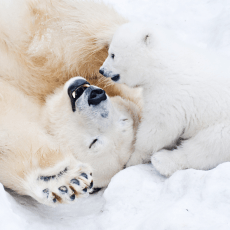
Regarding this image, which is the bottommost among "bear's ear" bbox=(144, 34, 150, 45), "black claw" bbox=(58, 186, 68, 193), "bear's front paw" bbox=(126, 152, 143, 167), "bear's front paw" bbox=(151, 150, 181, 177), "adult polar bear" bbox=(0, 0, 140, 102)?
"black claw" bbox=(58, 186, 68, 193)

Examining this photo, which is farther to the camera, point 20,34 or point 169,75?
point 20,34

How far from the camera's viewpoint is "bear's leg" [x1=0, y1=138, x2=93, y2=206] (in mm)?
1310

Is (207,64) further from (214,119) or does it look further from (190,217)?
(190,217)

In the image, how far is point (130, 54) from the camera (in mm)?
1529

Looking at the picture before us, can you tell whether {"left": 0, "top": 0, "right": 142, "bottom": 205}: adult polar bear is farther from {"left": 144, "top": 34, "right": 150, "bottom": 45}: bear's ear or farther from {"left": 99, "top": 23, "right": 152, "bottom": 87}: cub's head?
{"left": 144, "top": 34, "right": 150, "bottom": 45}: bear's ear

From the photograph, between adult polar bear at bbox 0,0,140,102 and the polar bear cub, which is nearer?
the polar bear cub

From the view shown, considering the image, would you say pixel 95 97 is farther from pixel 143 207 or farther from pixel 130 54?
pixel 143 207

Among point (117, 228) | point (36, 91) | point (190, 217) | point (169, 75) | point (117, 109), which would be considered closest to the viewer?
point (190, 217)

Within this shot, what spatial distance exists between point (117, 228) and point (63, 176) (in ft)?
1.20

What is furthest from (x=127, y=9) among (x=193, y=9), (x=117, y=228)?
(x=117, y=228)

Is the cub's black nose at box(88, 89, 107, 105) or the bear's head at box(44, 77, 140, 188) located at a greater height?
the cub's black nose at box(88, 89, 107, 105)

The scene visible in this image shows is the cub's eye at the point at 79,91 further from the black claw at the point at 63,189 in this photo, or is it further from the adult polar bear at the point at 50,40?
the black claw at the point at 63,189

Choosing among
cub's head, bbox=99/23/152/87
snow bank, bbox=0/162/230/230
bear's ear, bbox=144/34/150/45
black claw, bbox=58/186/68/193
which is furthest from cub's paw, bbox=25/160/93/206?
bear's ear, bbox=144/34/150/45

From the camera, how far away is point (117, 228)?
3.98ft
